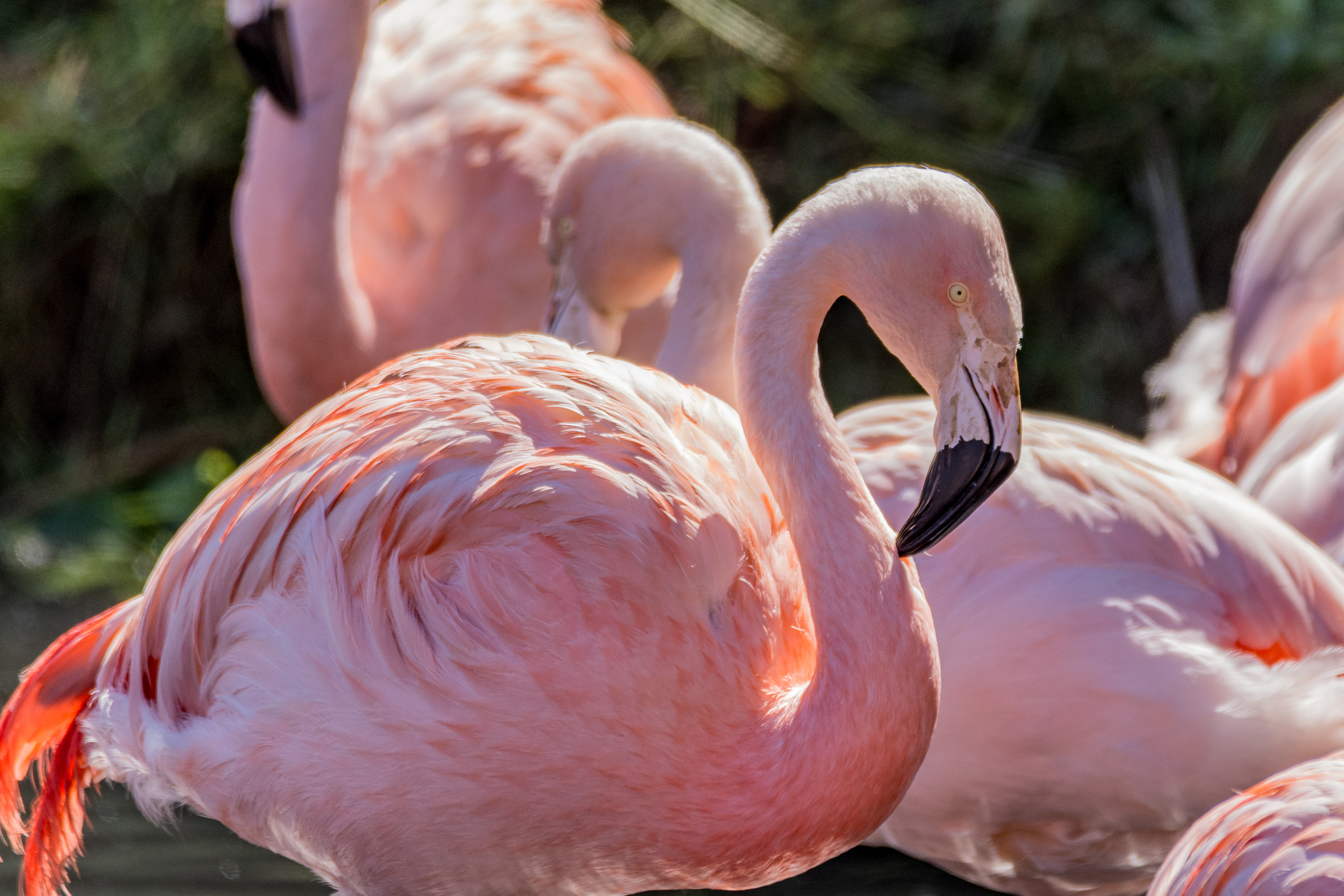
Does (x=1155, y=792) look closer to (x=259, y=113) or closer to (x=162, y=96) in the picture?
(x=259, y=113)

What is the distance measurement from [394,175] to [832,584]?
199 cm

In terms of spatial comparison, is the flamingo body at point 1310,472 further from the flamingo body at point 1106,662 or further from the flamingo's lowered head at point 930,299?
the flamingo's lowered head at point 930,299

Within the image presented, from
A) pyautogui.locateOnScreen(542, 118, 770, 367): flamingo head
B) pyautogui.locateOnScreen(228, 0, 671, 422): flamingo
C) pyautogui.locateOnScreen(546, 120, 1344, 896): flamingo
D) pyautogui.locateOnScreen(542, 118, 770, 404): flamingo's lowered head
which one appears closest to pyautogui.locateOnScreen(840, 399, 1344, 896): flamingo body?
pyautogui.locateOnScreen(546, 120, 1344, 896): flamingo

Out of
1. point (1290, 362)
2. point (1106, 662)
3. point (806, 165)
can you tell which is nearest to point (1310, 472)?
point (1290, 362)

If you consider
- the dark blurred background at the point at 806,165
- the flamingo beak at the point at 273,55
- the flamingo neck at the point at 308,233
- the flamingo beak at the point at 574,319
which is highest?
the flamingo beak at the point at 273,55

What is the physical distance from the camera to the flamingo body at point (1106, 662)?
2201 mm

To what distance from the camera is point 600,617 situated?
1.90 metres

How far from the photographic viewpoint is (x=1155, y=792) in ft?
7.27

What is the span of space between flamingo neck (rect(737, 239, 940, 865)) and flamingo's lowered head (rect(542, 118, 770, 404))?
23.5 inches

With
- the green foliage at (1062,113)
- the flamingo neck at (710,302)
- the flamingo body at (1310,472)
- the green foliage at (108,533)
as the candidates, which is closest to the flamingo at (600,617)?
the flamingo neck at (710,302)

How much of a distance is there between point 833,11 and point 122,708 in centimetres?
366

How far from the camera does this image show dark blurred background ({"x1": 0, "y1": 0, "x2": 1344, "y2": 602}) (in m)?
4.94

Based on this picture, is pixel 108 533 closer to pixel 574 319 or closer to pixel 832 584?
pixel 574 319

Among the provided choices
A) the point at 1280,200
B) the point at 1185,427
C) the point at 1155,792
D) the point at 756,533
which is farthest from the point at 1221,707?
the point at 1280,200
